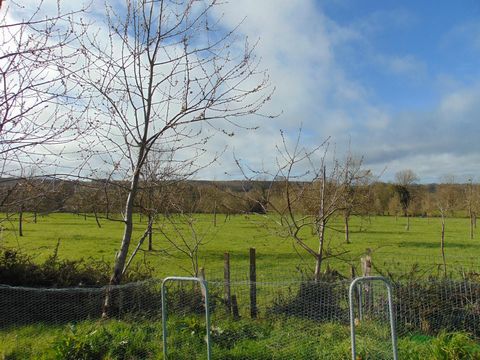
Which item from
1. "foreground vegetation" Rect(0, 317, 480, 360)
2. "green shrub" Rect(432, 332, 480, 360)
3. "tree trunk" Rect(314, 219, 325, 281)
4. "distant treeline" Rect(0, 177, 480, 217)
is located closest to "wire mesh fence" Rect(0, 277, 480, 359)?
"foreground vegetation" Rect(0, 317, 480, 360)

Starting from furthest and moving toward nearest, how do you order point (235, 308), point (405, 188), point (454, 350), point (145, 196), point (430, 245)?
point (405, 188)
point (430, 245)
point (145, 196)
point (235, 308)
point (454, 350)

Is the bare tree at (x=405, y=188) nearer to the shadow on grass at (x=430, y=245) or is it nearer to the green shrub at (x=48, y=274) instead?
the shadow on grass at (x=430, y=245)

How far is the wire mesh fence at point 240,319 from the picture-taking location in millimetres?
5398

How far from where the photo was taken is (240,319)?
7.08 metres

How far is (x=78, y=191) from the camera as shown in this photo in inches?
270

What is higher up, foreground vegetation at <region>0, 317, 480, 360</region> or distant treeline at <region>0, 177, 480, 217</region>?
distant treeline at <region>0, 177, 480, 217</region>

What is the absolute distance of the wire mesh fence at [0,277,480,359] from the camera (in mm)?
5398

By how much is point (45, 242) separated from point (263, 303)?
69.4 ft

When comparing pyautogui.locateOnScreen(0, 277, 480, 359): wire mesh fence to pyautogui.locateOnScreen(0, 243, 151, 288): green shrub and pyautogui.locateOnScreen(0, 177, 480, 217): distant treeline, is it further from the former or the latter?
pyautogui.locateOnScreen(0, 177, 480, 217): distant treeline

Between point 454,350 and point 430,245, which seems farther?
point 430,245

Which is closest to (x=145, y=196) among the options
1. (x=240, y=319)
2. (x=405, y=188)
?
(x=240, y=319)

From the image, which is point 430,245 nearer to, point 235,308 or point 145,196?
point 235,308

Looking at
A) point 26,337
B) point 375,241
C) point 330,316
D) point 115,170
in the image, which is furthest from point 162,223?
point 375,241

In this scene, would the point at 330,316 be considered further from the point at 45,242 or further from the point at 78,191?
the point at 45,242
